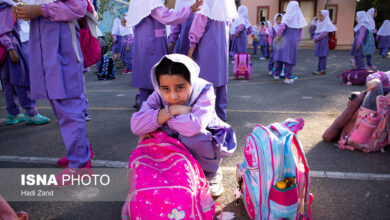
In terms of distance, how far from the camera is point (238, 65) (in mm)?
7766

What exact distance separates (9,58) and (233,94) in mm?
4001

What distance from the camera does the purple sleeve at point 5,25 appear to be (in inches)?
136

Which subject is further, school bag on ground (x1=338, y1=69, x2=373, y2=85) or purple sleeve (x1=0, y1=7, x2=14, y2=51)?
school bag on ground (x1=338, y1=69, x2=373, y2=85)

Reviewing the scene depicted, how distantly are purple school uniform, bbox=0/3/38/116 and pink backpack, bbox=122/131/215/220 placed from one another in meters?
2.94

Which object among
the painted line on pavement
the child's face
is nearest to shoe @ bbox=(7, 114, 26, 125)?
the painted line on pavement

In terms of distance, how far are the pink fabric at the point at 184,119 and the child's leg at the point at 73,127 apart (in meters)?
0.67

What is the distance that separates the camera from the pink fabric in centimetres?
177

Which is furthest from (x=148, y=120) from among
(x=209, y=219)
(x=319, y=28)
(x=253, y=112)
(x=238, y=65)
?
(x=319, y=28)

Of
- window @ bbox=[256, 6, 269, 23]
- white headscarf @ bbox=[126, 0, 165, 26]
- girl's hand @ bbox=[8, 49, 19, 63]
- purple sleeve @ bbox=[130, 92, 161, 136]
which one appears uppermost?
window @ bbox=[256, 6, 269, 23]

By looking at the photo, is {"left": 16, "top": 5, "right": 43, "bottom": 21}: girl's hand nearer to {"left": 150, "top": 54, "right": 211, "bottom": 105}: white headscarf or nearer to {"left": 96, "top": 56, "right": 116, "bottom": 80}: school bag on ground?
{"left": 150, "top": 54, "right": 211, "bottom": 105}: white headscarf

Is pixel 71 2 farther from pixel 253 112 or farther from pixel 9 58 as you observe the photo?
pixel 253 112

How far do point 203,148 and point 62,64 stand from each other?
4.34ft

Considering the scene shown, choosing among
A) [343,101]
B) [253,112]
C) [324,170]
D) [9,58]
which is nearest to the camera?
[324,170]

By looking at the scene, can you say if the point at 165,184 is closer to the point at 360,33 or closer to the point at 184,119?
the point at 184,119
